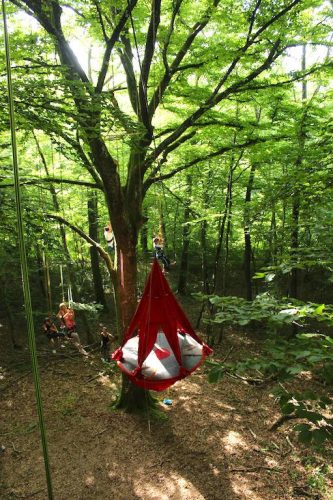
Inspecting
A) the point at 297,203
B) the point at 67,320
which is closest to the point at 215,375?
the point at 297,203

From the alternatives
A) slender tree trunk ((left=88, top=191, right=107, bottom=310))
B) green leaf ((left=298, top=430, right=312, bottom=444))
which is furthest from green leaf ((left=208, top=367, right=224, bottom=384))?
slender tree trunk ((left=88, top=191, right=107, bottom=310))

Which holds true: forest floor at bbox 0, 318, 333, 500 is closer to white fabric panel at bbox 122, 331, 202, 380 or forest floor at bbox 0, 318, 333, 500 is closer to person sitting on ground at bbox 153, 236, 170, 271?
white fabric panel at bbox 122, 331, 202, 380

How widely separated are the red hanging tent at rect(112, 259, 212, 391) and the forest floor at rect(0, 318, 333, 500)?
221cm

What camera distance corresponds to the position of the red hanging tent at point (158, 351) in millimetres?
3914

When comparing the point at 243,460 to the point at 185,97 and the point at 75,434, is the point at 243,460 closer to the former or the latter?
the point at 75,434

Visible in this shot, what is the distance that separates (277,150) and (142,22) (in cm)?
351

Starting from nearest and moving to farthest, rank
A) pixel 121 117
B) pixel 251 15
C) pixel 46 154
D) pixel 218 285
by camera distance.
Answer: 1. pixel 121 117
2. pixel 251 15
3. pixel 46 154
4. pixel 218 285

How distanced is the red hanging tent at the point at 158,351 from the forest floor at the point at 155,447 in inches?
87.0

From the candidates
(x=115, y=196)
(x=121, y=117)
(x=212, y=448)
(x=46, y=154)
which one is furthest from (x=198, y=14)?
(x=212, y=448)

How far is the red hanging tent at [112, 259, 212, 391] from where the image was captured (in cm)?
391

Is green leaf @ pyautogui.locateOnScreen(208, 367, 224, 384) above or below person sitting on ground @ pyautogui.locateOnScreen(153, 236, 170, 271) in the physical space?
below

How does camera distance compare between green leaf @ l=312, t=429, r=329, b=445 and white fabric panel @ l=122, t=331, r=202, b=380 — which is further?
white fabric panel @ l=122, t=331, r=202, b=380

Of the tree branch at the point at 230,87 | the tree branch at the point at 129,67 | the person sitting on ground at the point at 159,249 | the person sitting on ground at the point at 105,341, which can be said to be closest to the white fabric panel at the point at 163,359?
the tree branch at the point at 230,87

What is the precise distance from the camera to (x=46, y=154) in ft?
34.4
